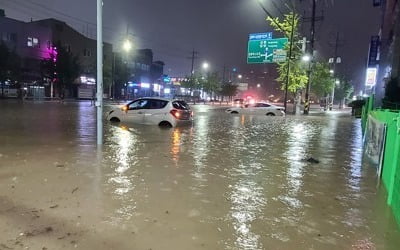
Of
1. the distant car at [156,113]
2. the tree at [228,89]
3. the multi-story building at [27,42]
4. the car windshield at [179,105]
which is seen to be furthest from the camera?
the tree at [228,89]

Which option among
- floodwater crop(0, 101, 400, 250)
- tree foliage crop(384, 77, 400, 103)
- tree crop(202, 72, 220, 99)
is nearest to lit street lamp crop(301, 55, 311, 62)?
tree foliage crop(384, 77, 400, 103)

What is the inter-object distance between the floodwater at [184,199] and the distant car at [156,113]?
660 cm

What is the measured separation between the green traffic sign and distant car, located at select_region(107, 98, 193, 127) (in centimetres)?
2013

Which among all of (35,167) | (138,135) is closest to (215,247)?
(35,167)

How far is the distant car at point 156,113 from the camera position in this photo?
18109 mm

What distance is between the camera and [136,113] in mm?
18547

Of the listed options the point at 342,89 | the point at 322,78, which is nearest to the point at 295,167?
the point at 322,78

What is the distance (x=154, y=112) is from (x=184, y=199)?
12.3 metres

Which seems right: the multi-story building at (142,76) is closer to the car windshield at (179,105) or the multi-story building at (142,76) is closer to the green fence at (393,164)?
the car windshield at (179,105)

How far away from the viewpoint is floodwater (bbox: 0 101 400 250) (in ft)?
15.1

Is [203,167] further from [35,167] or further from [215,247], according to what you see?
[215,247]

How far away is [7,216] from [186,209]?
2.41 metres

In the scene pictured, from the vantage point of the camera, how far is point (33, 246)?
4.21 m

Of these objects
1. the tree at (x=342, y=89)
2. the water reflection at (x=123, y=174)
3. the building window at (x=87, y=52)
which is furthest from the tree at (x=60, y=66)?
the tree at (x=342, y=89)
